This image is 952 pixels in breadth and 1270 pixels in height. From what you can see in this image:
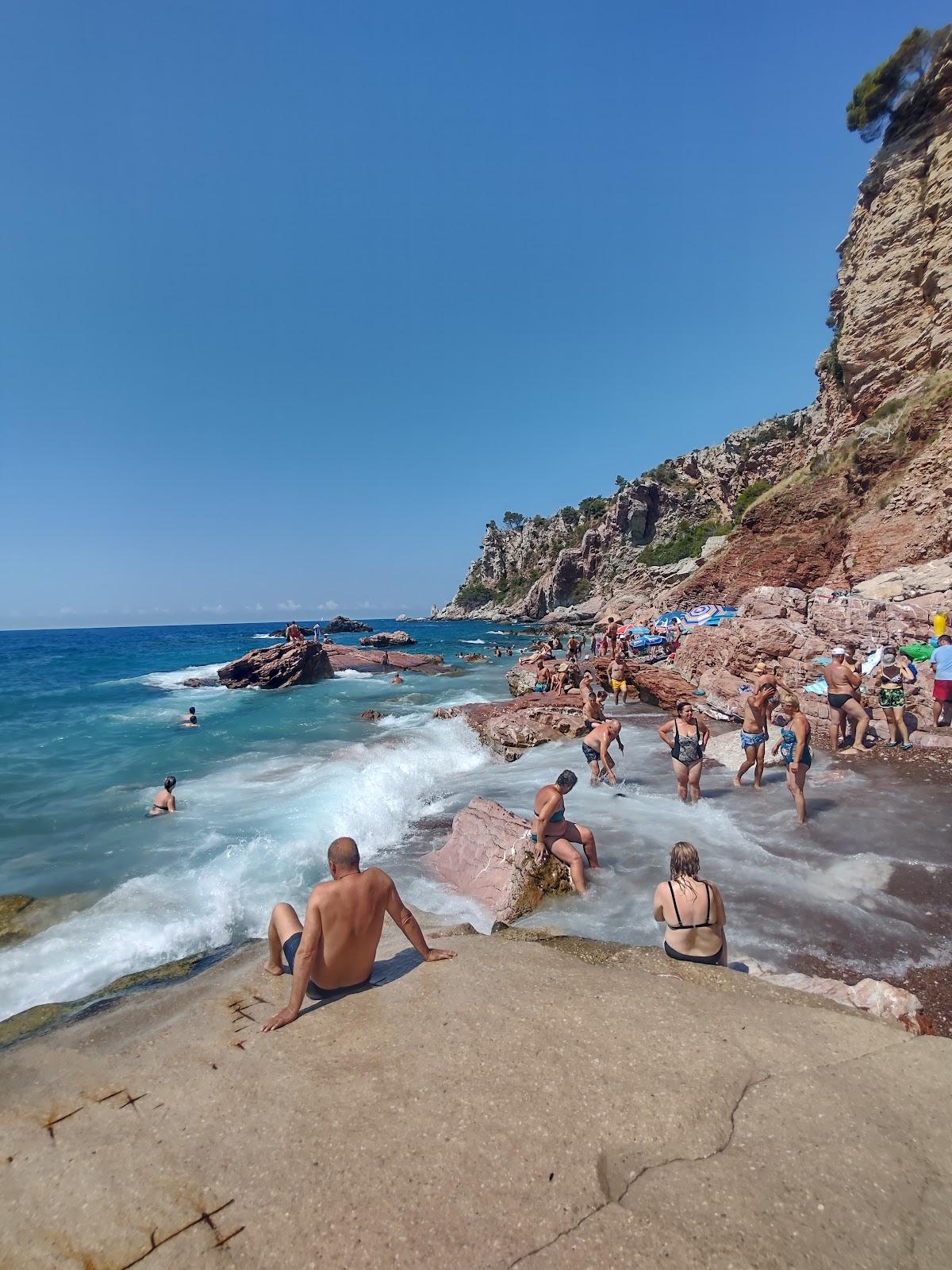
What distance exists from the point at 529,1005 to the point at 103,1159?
7.31ft

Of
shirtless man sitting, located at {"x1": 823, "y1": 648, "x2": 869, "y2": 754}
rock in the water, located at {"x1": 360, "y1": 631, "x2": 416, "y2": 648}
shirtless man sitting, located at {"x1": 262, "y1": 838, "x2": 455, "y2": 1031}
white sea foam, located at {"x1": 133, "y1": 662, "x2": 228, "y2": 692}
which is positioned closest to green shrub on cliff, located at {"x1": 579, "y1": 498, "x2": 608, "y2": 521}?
rock in the water, located at {"x1": 360, "y1": 631, "x2": 416, "y2": 648}

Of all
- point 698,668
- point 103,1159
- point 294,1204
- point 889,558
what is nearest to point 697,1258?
point 294,1204

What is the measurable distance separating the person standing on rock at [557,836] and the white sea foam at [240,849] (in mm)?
2767

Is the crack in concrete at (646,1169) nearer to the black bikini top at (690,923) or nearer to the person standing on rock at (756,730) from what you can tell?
the black bikini top at (690,923)

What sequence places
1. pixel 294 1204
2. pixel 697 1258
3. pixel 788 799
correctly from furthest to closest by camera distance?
pixel 788 799
pixel 294 1204
pixel 697 1258

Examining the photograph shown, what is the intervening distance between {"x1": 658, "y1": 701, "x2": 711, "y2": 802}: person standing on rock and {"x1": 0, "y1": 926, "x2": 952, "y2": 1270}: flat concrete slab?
205 inches

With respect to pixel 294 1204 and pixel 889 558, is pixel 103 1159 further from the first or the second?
pixel 889 558

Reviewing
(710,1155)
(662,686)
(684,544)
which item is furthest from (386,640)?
(710,1155)

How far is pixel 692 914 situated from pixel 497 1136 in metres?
2.28

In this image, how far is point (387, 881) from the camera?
4066 mm

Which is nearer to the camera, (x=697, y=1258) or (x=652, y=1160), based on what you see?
(x=697, y=1258)

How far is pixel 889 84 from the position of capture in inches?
997

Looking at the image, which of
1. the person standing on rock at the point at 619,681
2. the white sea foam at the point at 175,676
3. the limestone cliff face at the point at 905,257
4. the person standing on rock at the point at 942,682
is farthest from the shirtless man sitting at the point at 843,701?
the white sea foam at the point at 175,676

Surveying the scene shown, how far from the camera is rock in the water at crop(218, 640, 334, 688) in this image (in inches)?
1194
